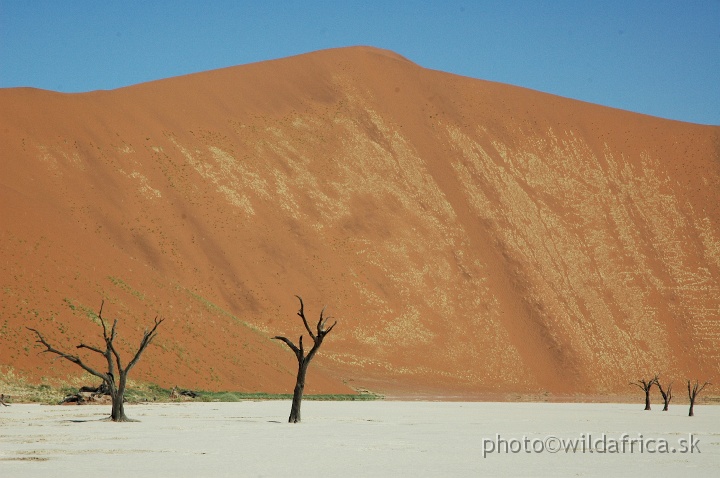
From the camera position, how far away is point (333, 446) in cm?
2227

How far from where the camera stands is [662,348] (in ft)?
277

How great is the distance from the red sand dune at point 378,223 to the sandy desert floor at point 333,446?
24.7m

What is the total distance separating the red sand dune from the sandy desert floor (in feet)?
81.1

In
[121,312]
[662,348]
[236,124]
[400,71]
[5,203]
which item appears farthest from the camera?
[400,71]

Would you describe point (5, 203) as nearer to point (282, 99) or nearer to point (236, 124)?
point (236, 124)

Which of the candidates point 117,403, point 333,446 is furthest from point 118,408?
point 333,446

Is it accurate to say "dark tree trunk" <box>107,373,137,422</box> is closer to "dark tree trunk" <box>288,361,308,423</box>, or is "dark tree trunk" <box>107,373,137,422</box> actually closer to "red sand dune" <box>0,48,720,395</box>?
"dark tree trunk" <box>288,361,308,423</box>

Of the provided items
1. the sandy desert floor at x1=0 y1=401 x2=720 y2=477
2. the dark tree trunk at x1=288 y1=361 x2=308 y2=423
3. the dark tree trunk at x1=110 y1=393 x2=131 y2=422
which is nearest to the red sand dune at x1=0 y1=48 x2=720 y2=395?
the dark tree trunk at x1=288 y1=361 x2=308 y2=423

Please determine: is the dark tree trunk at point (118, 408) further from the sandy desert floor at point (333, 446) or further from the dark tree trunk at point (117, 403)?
the sandy desert floor at point (333, 446)

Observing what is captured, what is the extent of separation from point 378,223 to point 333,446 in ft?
215

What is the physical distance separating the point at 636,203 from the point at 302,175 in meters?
35.4

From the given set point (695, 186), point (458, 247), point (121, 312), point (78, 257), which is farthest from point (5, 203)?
point (695, 186)

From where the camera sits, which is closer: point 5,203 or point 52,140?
point 5,203

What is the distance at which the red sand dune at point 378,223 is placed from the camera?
226ft
